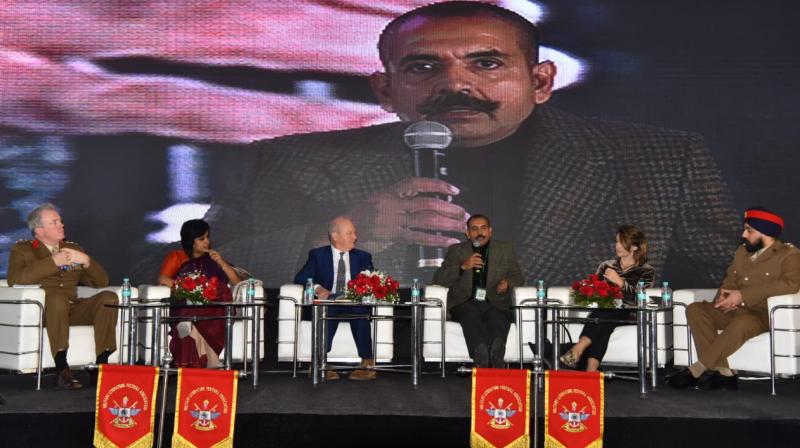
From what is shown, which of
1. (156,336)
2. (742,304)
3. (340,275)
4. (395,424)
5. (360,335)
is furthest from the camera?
(340,275)

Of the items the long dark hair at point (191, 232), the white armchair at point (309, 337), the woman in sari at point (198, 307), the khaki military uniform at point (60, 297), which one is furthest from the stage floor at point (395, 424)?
the long dark hair at point (191, 232)

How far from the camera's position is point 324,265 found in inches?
271

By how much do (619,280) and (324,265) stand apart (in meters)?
1.91

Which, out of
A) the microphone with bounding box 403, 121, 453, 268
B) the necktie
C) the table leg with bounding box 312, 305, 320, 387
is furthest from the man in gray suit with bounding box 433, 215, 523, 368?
the table leg with bounding box 312, 305, 320, 387

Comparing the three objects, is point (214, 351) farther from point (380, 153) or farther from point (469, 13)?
point (469, 13)

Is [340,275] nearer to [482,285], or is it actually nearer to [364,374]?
[364,374]

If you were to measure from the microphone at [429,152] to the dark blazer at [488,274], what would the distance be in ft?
2.76

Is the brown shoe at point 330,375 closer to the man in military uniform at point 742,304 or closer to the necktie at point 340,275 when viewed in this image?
the necktie at point 340,275

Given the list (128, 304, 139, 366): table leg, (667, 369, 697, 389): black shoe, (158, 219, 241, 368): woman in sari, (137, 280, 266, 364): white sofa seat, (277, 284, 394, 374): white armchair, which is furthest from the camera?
(277, 284, 394, 374): white armchair

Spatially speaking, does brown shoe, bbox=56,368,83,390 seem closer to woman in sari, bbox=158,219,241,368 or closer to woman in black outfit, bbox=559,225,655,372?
woman in sari, bbox=158,219,241,368

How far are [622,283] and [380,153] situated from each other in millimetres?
2253

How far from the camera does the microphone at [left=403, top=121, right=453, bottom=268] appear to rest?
777 cm

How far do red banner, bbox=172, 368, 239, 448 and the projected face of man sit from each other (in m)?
3.79

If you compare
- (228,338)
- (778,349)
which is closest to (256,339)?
(228,338)
